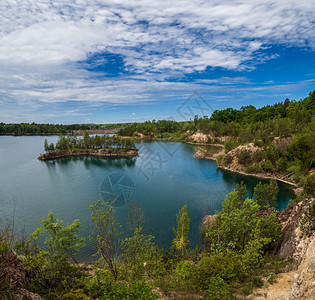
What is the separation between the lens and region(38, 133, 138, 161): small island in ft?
289

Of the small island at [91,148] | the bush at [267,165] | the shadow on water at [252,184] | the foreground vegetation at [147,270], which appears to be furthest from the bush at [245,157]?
the small island at [91,148]

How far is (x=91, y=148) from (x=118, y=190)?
57081 millimetres

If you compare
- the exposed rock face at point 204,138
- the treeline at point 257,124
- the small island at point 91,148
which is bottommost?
the small island at point 91,148

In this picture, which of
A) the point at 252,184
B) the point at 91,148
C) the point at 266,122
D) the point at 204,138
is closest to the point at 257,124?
the point at 266,122

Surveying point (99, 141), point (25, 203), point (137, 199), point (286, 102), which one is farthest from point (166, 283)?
point (286, 102)

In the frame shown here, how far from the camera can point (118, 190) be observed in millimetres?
43938

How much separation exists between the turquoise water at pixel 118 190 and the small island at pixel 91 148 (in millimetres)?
12057

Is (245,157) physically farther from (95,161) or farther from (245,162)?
(95,161)

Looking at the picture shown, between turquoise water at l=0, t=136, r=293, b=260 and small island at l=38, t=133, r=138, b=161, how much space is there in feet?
39.6

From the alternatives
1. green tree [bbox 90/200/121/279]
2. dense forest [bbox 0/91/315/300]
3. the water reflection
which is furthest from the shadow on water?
the water reflection

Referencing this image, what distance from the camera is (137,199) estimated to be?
128 feet

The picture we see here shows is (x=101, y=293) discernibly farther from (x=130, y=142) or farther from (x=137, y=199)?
(x=130, y=142)

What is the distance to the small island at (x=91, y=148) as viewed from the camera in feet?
289

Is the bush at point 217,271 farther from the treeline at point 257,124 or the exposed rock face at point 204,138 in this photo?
the exposed rock face at point 204,138
